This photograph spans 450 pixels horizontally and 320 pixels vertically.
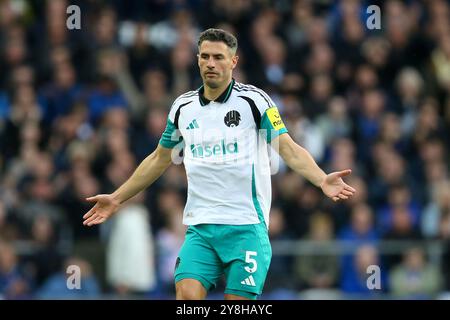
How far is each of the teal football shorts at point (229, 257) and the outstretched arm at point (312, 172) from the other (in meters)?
0.58

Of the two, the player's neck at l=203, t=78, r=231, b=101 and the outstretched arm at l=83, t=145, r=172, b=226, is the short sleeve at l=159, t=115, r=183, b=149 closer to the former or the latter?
the outstretched arm at l=83, t=145, r=172, b=226

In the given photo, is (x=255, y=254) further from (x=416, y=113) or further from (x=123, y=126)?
(x=416, y=113)

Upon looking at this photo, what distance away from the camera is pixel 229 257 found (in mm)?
9312

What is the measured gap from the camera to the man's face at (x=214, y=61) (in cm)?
934

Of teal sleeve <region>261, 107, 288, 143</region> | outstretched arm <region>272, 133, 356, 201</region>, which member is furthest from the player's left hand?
teal sleeve <region>261, 107, 288, 143</region>

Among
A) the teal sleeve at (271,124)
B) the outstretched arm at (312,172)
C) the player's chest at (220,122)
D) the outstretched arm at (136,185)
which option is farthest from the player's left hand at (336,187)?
the outstretched arm at (136,185)

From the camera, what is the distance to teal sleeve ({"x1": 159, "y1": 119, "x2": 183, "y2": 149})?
31.8ft

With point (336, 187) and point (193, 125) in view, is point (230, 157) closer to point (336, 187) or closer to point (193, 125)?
point (193, 125)

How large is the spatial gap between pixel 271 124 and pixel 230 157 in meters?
0.42

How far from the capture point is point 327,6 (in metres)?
19.8

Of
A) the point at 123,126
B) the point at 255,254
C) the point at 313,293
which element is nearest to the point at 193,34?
the point at 123,126

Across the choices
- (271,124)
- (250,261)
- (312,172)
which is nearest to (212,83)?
(271,124)

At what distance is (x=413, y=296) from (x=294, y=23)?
565cm

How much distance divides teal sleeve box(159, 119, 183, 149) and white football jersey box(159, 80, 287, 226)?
20 centimetres
